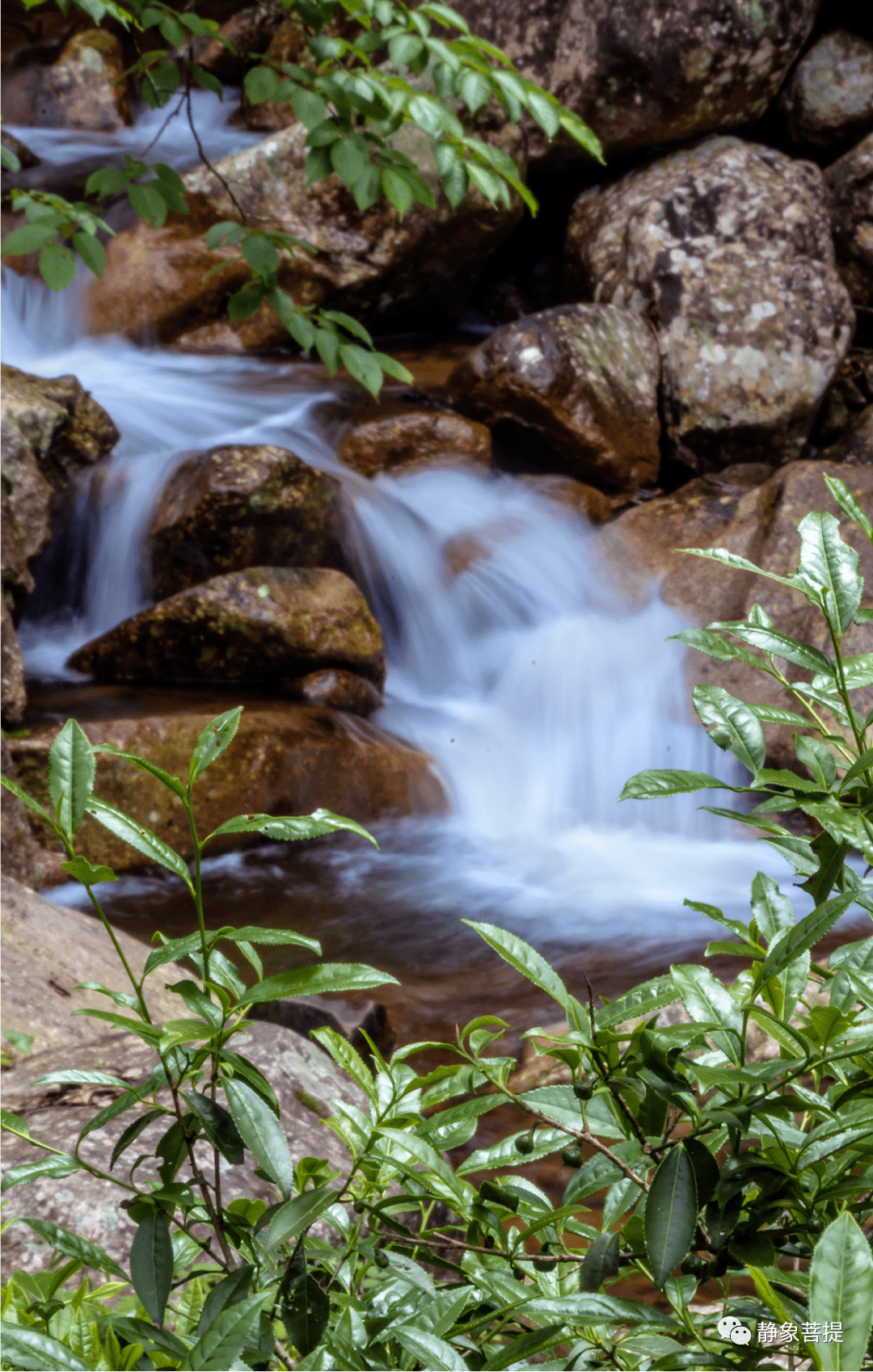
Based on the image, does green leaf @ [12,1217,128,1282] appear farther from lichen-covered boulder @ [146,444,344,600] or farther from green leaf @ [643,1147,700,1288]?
lichen-covered boulder @ [146,444,344,600]

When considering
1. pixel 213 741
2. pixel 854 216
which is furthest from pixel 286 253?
pixel 213 741

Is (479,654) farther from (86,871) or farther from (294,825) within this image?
(86,871)

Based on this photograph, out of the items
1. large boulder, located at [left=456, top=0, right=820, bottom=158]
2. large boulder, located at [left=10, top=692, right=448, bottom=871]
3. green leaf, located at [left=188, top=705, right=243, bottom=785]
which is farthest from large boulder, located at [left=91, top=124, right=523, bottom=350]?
green leaf, located at [left=188, top=705, right=243, bottom=785]

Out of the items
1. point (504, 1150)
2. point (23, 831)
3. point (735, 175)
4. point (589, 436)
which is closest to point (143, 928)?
point (23, 831)

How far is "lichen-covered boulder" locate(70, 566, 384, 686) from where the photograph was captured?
5418 mm

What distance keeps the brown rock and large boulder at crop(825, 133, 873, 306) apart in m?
3.77

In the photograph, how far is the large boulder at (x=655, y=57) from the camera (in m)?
8.06

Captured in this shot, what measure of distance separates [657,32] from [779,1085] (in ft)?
30.4

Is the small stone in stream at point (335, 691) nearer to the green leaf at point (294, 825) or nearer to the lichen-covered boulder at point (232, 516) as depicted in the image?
the lichen-covered boulder at point (232, 516)

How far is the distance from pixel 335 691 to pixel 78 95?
25.6 ft

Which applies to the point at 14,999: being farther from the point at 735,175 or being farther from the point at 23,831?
the point at 735,175

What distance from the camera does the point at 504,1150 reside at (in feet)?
2.53

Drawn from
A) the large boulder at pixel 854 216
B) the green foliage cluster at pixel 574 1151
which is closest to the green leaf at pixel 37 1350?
the green foliage cluster at pixel 574 1151

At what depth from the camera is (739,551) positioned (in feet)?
21.4
